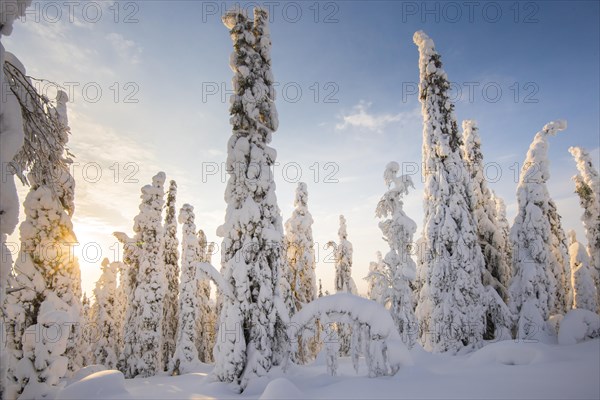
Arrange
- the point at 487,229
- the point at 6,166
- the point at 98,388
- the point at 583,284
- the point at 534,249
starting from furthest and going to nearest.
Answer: the point at 583,284
the point at 487,229
the point at 534,249
the point at 98,388
the point at 6,166

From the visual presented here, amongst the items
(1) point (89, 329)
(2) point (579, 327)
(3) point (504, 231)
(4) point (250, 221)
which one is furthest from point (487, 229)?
(1) point (89, 329)

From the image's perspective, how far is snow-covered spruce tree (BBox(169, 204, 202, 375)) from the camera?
21.8 metres

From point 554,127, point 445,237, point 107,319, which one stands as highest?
point 554,127

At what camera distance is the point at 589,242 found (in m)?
22.2

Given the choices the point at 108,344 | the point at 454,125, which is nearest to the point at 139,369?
the point at 108,344

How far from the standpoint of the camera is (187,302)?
23547mm

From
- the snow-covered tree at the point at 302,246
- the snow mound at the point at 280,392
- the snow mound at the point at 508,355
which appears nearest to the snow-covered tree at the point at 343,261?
the snow-covered tree at the point at 302,246

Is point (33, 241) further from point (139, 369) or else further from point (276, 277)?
point (139, 369)

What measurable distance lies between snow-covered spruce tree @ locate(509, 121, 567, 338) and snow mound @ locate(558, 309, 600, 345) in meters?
3.16

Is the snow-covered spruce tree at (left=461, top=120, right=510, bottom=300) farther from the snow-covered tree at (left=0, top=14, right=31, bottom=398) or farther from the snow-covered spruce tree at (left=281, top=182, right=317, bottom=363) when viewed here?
the snow-covered tree at (left=0, top=14, right=31, bottom=398)

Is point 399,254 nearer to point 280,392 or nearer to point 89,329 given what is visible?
point 280,392

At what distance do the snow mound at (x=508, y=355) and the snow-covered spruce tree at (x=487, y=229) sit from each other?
8.38 meters

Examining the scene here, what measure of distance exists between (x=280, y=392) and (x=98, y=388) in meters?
4.32

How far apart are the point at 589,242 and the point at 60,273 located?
3164 centimetres
